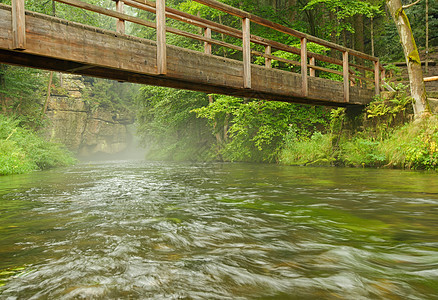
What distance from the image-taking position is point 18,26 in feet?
15.5

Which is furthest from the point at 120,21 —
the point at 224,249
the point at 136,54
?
the point at 224,249

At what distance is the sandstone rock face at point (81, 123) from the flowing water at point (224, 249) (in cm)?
3075

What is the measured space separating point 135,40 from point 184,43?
1202 centimetres

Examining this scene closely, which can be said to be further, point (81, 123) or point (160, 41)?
point (81, 123)

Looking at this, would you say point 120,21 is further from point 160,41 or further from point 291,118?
point 291,118

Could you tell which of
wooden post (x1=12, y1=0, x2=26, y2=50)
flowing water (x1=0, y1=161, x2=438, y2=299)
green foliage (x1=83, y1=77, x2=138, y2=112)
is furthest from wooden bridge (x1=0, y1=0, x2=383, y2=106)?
green foliage (x1=83, y1=77, x2=138, y2=112)

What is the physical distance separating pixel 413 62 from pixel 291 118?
5200 millimetres

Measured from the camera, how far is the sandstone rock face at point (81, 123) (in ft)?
113

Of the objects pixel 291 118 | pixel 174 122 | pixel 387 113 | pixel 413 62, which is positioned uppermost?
pixel 413 62

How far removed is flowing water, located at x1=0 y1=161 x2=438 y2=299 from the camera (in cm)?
181

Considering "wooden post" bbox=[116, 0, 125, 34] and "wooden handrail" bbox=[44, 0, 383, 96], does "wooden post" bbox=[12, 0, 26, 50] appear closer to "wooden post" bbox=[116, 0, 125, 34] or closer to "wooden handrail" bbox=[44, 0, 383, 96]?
"wooden handrail" bbox=[44, 0, 383, 96]

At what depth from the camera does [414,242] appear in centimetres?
260

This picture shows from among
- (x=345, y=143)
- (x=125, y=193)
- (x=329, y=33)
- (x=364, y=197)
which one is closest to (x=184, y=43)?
(x=329, y=33)

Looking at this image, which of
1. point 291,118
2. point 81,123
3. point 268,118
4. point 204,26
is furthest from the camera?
point 81,123
